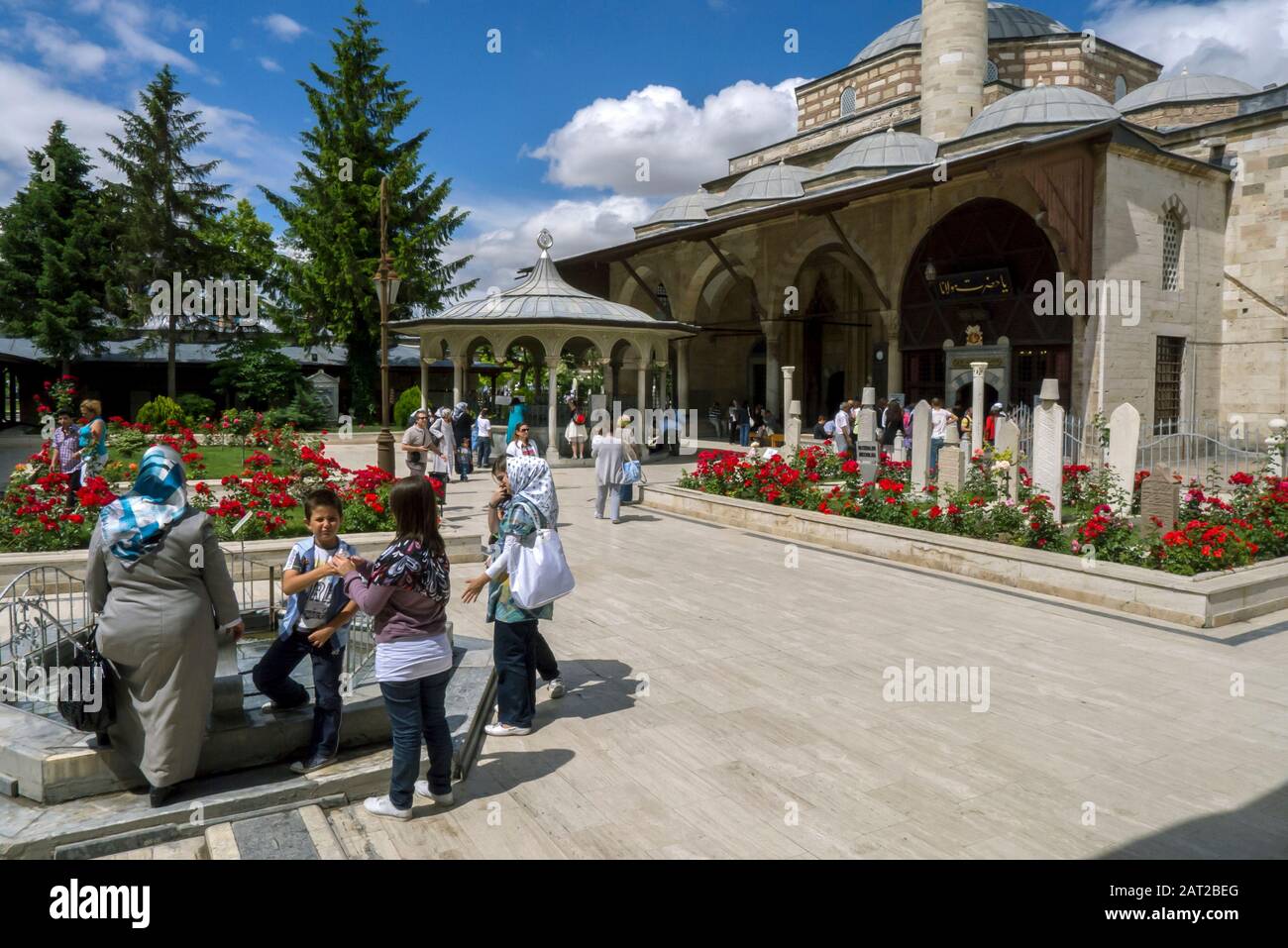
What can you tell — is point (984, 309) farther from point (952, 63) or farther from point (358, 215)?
point (358, 215)

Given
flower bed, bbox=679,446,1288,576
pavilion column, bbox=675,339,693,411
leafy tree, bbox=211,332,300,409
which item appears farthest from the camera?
pavilion column, bbox=675,339,693,411

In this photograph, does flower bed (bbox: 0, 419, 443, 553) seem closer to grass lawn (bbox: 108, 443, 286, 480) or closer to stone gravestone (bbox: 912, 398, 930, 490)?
grass lawn (bbox: 108, 443, 286, 480)

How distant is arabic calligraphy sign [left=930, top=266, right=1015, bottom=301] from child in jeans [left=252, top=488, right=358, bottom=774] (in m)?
20.7

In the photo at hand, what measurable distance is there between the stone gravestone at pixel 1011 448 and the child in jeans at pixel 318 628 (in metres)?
8.06

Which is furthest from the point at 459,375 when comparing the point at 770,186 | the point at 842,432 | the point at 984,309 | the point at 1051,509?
the point at 1051,509

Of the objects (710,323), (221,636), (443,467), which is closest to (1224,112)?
(710,323)

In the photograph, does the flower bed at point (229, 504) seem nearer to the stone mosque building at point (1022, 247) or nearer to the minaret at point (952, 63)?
the stone mosque building at point (1022, 247)

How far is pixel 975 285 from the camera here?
2236 cm

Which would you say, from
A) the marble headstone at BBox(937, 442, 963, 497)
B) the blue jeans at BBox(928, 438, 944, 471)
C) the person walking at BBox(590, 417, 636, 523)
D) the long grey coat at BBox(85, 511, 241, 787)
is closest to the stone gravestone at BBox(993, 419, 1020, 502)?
the marble headstone at BBox(937, 442, 963, 497)

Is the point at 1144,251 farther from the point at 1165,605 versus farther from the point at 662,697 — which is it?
the point at 662,697

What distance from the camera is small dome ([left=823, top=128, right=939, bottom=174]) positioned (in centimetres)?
2672

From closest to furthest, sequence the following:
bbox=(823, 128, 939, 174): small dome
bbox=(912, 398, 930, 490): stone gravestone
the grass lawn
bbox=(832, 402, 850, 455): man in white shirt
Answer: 1. bbox=(912, 398, 930, 490): stone gravestone
2. the grass lawn
3. bbox=(832, 402, 850, 455): man in white shirt
4. bbox=(823, 128, 939, 174): small dome

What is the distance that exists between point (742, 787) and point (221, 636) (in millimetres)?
2579

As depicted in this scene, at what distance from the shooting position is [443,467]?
13.0 metres
